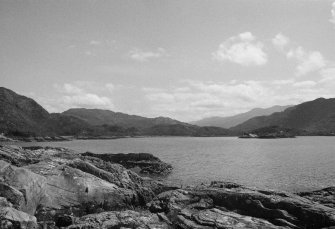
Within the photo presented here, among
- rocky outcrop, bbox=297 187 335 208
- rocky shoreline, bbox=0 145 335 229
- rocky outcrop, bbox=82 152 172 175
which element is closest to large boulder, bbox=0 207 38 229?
rocky shoreline, bbox=0 145 335 229

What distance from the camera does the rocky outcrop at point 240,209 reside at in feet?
65.4

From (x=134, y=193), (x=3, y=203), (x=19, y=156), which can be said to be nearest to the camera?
(x=3, y=203)

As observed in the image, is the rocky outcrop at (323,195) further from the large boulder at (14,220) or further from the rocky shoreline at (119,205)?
the large boulder at (14,220)

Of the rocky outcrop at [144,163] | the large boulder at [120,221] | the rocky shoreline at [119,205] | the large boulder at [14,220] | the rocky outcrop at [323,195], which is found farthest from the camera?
the rocky outcrop at [144,163]

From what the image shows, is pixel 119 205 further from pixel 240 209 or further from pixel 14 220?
pixel 14 220

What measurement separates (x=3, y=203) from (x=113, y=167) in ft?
50.9

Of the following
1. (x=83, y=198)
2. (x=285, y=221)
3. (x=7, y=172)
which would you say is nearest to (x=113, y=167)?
(x=83, y=198)

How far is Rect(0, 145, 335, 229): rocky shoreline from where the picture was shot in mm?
18422

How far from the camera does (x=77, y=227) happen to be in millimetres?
17844

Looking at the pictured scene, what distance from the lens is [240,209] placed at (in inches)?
864

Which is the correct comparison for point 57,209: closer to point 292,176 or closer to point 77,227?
point 77,227

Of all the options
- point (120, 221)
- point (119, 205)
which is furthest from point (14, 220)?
point (119, 205)

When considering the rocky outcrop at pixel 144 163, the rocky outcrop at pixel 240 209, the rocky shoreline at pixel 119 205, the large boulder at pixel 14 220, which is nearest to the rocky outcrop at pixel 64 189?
the rocky shoreline at pixel 119 205

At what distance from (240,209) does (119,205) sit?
965 centimetres
